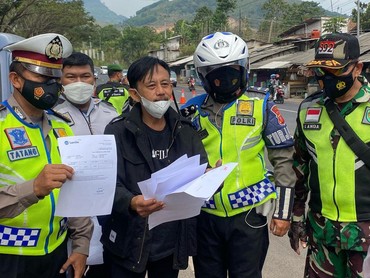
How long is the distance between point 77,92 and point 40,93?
1.26 m

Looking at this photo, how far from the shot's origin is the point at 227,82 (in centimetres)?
269

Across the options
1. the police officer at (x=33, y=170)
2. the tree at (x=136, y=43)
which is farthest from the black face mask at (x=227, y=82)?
the tree at (x=136, y=43)

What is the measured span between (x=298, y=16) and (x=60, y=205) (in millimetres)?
79393

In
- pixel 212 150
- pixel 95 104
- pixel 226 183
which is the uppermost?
pixel 95 104

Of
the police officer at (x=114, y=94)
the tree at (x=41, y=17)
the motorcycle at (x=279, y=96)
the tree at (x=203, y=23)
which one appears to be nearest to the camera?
the police officer at (x=114, y=94)

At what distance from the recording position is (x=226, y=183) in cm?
262

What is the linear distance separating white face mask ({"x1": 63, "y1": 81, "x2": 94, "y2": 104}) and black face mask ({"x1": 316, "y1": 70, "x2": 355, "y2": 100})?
1.79m

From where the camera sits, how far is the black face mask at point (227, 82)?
2.68 metres

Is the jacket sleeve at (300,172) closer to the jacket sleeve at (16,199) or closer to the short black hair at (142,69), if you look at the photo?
the short black hair at (142,69)

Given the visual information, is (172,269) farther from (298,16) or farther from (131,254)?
(298,16)

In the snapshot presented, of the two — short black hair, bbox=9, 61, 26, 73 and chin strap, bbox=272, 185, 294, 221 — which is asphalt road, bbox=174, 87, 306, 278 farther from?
short black hair, bbox=9, 61, 26, 73

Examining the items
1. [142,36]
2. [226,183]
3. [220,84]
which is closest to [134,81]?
[220,84]

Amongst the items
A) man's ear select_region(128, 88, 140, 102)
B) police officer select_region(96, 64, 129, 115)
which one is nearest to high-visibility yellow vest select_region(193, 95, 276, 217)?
man's ear select_region(128, 88, 140, 102)

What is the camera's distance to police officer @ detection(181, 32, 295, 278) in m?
2.61
